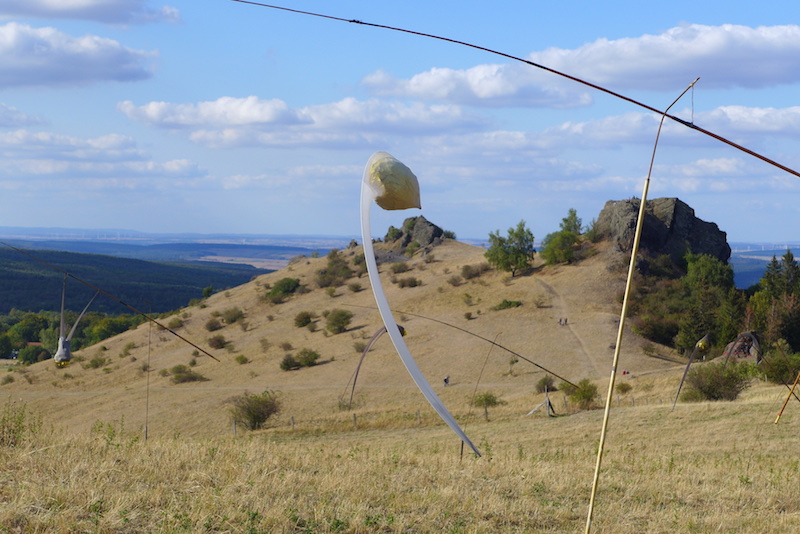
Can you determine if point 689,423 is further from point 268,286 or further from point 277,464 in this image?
point 268,286

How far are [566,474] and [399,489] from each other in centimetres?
326

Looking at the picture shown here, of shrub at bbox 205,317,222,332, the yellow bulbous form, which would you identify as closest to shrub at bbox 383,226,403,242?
shrub at bbox 205,317,222,332

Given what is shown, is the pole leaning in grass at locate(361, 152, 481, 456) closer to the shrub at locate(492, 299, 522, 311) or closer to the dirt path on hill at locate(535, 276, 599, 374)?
the dirt path on hill at locate(535, 276, 599, 374)

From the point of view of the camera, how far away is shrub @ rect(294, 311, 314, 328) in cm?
7131

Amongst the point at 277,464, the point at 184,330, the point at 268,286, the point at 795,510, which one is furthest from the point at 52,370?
the point at 795,510

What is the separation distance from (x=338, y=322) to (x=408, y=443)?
4182 centimetres

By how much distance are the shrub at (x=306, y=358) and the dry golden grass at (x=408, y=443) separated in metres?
1.10

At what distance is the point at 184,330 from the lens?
75.3 meters

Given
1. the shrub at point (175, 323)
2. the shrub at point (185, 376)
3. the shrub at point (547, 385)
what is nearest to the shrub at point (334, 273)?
the shrub at point (175, 323)

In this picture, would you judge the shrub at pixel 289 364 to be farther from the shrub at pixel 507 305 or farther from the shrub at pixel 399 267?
the shrub at pixel 399 267

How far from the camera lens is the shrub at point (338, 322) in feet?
219

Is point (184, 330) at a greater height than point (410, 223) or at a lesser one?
lesser

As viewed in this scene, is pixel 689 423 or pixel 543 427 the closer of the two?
pixel 689 423

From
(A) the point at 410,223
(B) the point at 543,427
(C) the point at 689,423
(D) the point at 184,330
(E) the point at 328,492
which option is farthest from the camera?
(A) the point at 410,223
